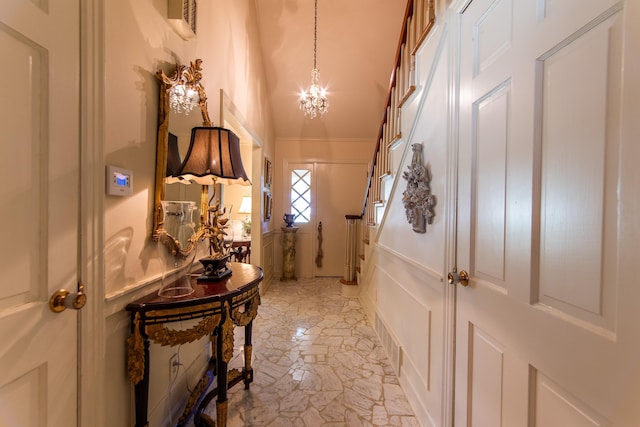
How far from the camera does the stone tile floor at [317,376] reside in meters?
1.61

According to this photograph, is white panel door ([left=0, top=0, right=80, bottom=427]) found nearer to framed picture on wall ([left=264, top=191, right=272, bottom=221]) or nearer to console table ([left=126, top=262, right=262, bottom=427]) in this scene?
console table ([left=126, top=262, right=262, bottom=427])

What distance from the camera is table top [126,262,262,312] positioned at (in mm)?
1126

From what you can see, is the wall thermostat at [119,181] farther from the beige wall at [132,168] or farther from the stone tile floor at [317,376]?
the stone tile floor at [317,376]

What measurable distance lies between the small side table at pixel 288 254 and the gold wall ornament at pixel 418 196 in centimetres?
308

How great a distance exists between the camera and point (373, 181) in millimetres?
2934

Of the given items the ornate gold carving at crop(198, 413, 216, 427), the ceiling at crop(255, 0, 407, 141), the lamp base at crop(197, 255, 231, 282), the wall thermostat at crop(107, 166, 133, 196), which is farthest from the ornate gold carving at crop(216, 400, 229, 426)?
the ceiling at crop(255, 0, 407, 141)

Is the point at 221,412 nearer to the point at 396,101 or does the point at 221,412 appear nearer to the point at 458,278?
the point at 458,278

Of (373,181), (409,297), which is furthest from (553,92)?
(373,181)

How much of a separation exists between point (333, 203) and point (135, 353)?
13.0 feet

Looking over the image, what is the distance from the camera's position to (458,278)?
1.23 meters

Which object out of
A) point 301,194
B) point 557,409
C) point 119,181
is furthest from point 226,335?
point 301,194

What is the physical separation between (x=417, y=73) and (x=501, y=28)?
0.83m

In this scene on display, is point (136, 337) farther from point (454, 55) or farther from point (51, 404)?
point (454, 55)

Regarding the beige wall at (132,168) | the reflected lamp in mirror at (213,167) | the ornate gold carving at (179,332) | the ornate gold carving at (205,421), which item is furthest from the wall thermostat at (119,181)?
the ornate gold carving at (205,421)
